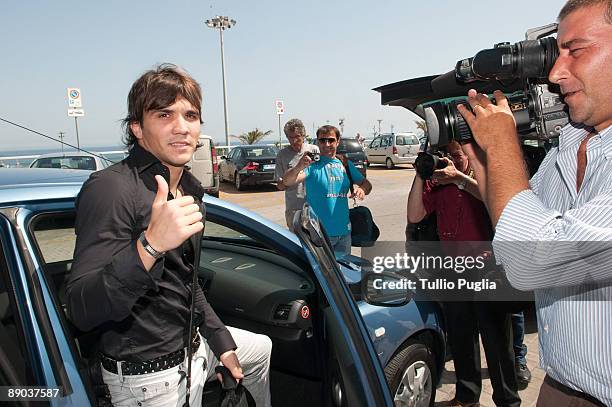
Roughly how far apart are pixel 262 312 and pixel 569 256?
5.19 ft

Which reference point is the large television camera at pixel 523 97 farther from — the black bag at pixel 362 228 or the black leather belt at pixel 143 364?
the black bag at pixel 362 228

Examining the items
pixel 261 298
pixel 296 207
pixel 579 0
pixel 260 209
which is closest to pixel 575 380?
pixel 579 0

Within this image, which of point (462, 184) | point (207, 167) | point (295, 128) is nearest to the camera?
point (462, 184)

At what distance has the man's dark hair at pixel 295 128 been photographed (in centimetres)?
455

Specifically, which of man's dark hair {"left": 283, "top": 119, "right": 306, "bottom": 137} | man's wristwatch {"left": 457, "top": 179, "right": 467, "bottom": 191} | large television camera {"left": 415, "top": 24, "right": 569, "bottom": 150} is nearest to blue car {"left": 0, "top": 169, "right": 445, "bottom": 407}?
large television camera {"left": 415, "top": 24, "right": 569, "bottom": 150}

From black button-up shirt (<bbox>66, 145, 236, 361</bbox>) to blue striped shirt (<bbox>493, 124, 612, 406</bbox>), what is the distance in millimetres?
924

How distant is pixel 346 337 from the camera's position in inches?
57.1

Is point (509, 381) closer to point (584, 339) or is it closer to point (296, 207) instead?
point (584, 339)

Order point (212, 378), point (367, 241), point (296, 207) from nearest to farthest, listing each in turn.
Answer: point (212, 378) → point (367, 241) → point (296, 207)

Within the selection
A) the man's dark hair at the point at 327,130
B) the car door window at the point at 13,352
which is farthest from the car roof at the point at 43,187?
the man's dark hair at the point at 327,130

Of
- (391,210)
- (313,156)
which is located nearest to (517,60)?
(313,156)

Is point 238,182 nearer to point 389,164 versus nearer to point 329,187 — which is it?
point 389,164

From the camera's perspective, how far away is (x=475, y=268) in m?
2.43

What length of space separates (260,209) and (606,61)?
29.4ft
